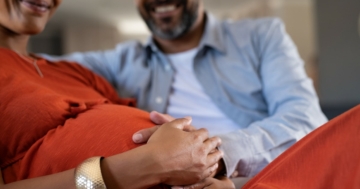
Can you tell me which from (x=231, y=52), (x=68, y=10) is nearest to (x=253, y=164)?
(x=231, y=52)

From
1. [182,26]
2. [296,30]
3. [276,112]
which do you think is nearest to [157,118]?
[276,112]

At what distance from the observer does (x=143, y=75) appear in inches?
49.6

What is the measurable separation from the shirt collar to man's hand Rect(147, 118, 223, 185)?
0.54 metres

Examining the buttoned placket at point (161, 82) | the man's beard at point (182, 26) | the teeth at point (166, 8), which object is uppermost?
the teeth at point (166, 8)

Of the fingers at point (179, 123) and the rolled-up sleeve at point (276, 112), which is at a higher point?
the fingers at point (179, 123)

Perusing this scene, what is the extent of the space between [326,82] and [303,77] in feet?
6.82

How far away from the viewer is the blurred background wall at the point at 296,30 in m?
2.98

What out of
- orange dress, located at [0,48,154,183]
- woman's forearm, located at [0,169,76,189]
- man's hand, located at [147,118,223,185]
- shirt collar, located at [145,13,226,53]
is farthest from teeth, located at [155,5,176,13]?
woman's forearm, located at [0,169,76,189]

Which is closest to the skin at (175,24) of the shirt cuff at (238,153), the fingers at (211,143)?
the shirt cuff at (238,153)

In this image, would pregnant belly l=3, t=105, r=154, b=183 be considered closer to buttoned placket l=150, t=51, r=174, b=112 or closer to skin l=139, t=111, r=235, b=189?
skin l=139, t=111, r=235, b=189

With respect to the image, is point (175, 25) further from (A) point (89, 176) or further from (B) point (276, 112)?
(A) point (89, 176)

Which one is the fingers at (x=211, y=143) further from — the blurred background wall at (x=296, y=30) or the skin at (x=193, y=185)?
the blurred background wall at (x=296, y=30)

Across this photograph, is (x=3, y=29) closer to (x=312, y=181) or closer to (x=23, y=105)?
(x=23, y=105)

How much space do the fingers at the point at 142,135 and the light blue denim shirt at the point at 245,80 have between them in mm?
238
